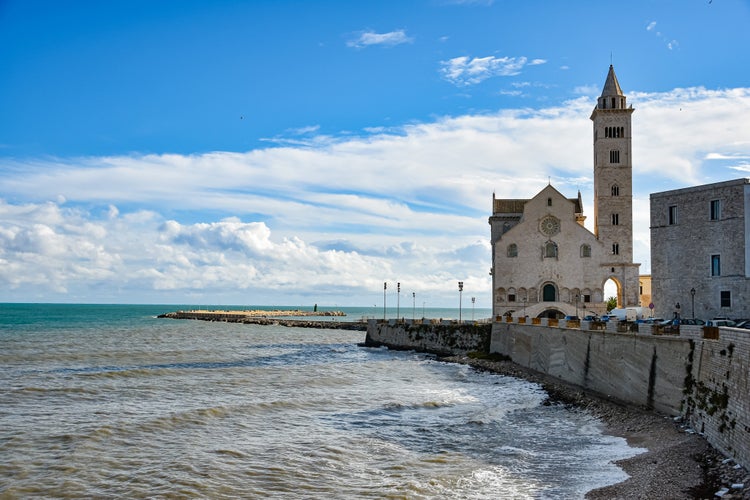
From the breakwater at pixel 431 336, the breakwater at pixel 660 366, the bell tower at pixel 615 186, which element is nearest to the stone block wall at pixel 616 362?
the breakwater at pixel 660 366

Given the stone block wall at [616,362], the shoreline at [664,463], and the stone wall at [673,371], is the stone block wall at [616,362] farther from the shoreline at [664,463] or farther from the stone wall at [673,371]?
the shoreline at [664,463]

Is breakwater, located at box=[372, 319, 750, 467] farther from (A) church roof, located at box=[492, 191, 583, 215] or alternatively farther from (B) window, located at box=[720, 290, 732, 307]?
(A) church roof, located at box=[492, 191, 583, 215]

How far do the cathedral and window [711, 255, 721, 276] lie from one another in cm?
2532

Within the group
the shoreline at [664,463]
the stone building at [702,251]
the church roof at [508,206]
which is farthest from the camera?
the church roof at [508,206]

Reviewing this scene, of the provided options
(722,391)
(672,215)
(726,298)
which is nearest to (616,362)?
(722,391)

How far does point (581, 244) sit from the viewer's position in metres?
62.5

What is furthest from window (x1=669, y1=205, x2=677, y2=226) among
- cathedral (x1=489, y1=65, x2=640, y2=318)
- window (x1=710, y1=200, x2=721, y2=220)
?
cathedral (x1=489, y1=65, x2=640, y2=318)

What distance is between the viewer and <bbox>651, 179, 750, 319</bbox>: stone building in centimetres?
3425

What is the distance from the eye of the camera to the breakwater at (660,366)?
17266 millimetres

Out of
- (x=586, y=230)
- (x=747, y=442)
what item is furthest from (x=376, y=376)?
(x=586, y=230)

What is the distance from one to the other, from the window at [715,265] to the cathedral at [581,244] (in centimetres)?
2532

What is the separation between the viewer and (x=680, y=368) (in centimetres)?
2216

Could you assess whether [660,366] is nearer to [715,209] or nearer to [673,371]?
[673,371]

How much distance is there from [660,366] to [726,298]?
45.5ft
